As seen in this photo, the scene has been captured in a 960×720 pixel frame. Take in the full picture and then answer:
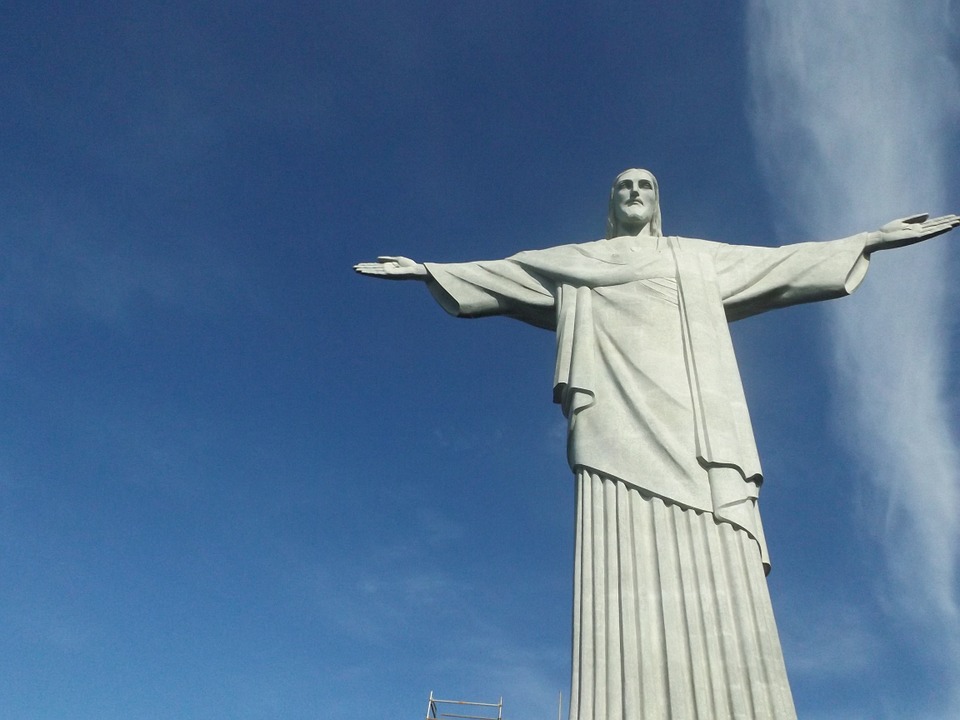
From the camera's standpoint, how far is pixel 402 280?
1068 centimetres

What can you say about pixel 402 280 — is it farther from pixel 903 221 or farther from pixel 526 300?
pixel 903 221

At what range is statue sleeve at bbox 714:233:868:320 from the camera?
9.96m

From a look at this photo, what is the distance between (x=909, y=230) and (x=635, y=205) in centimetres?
334

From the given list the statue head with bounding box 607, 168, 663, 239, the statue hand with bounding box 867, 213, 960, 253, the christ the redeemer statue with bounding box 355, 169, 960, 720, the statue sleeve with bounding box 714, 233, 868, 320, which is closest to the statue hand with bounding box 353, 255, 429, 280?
the christ the redeemer statue with bounding box 355, 169, 960, 720

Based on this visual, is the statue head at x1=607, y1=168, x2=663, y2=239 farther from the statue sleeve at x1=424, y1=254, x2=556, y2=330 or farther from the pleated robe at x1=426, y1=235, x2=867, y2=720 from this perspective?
the statue sleeve at x1=424, y1=254, x2=556, y2=330

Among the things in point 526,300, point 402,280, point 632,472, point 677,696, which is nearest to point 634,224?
point 526,300

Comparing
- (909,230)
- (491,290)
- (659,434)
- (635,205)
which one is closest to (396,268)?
(491,290)

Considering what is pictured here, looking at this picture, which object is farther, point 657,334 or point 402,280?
point 402,280

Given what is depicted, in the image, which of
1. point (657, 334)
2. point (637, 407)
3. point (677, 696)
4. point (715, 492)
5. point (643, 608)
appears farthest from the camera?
point (657, 334)

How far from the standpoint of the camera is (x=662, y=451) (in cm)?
820

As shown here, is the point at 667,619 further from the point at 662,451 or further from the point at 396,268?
the point at 396,268

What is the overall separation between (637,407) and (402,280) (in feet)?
12.2

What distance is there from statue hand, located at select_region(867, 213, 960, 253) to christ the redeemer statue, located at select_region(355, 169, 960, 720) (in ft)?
0.06

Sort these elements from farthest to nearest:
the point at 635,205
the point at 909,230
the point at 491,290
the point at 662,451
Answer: the point at 635,205
the point at 491,290
the point at 909,230
the point at 662,451
